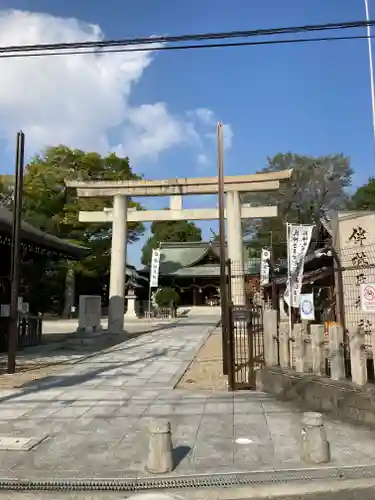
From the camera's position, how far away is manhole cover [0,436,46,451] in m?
5.94

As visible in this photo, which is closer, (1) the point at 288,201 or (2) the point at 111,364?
(2) the point at 111,364

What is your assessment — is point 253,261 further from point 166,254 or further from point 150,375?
point 150,375

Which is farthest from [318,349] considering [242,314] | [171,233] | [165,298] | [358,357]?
[171,233]

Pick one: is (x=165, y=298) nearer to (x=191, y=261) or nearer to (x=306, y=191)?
(x=191, y=261)

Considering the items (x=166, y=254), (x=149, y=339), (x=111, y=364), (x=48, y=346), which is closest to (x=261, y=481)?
(x=111, y=364)

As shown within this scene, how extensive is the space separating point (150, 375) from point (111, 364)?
2247mm

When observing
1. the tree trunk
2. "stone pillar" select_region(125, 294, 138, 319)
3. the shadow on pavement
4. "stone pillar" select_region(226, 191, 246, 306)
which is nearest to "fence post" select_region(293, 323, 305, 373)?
the shadow on pavement

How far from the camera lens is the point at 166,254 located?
2247 inches

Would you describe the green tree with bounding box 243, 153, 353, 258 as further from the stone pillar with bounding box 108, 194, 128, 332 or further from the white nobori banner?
the white nobori banner

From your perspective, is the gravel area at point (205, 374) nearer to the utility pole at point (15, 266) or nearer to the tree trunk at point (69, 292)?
the utility pole at point (15, 266)

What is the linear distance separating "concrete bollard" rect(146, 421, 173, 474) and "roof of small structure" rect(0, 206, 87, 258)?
10.6 m

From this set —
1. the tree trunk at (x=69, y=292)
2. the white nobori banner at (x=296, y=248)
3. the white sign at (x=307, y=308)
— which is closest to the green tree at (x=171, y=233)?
the tree trunk at (x=69, y=292)

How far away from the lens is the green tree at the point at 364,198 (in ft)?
165

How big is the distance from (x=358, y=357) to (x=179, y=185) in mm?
18664
